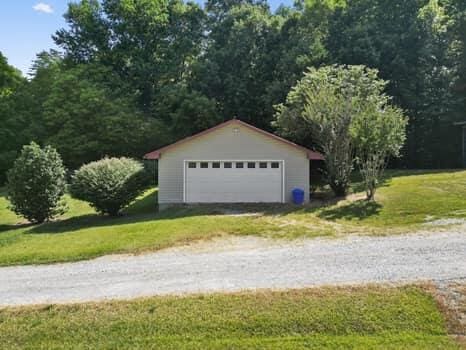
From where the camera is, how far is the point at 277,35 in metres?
27.5

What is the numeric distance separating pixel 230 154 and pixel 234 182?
117cm

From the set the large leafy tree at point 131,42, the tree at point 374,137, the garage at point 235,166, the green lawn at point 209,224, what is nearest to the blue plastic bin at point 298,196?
the garage at point 235,166

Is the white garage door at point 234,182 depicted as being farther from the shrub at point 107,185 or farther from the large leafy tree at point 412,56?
the large leafy tree at point 412,56

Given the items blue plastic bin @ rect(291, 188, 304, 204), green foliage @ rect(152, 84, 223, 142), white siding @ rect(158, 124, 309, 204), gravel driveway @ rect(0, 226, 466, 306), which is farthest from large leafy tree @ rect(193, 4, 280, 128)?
gravel driveway @ rect(0, 226, 466, 306)

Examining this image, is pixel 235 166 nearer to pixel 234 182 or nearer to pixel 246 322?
pixel 234 182

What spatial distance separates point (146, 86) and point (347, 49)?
1741cm

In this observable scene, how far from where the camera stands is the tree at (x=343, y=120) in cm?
1473

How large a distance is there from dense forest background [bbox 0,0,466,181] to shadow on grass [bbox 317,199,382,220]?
1138 centimetres

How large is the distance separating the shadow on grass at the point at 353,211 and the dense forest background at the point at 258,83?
11375 millimetres

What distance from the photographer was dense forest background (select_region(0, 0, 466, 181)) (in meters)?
24.8

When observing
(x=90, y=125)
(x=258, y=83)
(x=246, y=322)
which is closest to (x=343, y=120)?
(x=246, y=322)

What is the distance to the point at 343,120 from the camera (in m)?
15.7

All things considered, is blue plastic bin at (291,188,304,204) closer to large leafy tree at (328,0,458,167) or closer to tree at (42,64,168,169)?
large leafy tree at (328,0,458,167)

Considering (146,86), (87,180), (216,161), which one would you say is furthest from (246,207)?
(146,86)
